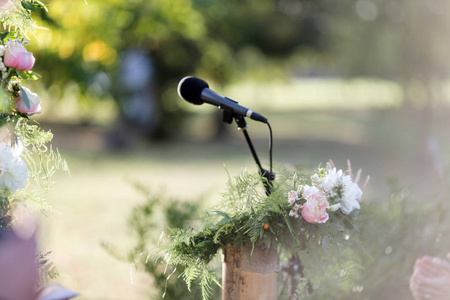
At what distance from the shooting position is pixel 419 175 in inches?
468

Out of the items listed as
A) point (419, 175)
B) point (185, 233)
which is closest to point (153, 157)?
point (419, 175)

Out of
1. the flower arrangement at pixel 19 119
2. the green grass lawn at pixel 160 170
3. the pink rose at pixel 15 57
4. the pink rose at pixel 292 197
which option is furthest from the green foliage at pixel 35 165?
the pink rose at pixel 292 197

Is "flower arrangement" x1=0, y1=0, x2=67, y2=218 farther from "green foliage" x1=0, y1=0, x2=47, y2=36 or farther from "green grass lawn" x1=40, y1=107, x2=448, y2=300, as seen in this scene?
"green grass lawn" x1=40, y1=107, x2=448, y2=300

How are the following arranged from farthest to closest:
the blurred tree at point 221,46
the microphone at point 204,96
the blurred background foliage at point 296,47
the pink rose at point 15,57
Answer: the blurred tree at point 221,46, the blurred background foliage at point 296,47, the microphone at point 204,96, the pink rose at point 15,57

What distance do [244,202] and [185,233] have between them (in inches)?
9.7

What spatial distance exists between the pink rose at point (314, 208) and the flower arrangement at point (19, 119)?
0.91m

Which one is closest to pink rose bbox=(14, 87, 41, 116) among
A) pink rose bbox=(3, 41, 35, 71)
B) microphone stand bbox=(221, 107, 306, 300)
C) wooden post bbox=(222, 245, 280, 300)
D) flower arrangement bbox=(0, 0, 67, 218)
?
flower arrangement bbox=(0, 0, 67, 218)

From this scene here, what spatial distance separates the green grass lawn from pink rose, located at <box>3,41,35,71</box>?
589 millimetres

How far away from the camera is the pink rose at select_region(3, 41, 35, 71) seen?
183 cm

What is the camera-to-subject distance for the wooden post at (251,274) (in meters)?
1.91

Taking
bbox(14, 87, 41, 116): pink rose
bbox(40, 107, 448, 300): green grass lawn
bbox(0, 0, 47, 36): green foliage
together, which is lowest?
bbox(40, 107, 448, 300): green grass lawn

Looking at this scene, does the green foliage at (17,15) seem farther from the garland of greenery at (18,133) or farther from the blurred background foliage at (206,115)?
the blurred background foliage at (206,115)

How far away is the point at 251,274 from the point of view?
1.91m

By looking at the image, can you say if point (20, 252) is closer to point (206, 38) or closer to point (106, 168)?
point (106, 168)
